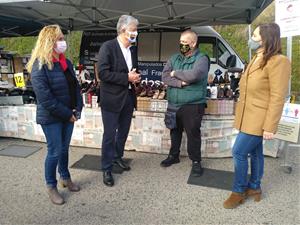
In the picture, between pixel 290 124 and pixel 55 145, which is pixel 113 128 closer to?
pixel 55 145

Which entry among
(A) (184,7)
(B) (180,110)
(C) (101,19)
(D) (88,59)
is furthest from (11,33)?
(B) (180,110)

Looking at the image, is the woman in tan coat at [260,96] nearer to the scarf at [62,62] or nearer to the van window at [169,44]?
the scarf at [62,62]

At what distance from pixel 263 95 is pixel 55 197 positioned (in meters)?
2.22

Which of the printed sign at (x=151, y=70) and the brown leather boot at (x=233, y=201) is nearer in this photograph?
the brown leather boot at (x=233, y=201)

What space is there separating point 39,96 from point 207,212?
6.30 ft

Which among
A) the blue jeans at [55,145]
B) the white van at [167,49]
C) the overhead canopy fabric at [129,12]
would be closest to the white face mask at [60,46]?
the blue jeans at [55,145]

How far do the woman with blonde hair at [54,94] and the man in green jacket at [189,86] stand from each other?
1.16 m

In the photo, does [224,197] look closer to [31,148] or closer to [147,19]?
[31,148]

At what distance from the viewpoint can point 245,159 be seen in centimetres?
298

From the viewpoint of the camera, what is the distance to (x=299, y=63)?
556 inches

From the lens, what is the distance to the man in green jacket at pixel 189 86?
360cm

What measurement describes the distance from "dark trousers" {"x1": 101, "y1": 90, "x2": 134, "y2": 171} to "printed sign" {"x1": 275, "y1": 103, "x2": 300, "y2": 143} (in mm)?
1901

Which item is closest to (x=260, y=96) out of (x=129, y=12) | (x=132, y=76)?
(x=132, y=76)

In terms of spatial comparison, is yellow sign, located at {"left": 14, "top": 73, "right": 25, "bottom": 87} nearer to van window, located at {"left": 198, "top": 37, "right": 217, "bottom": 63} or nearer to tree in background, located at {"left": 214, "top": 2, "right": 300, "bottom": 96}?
van window, located at {"left": 198, "top": 37, "right": 217, "bottom": 63}
